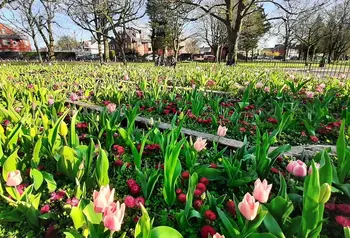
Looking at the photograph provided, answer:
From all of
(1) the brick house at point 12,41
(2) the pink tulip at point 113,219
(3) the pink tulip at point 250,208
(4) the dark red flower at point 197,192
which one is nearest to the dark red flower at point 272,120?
(4) the dark red flower at point 197,192

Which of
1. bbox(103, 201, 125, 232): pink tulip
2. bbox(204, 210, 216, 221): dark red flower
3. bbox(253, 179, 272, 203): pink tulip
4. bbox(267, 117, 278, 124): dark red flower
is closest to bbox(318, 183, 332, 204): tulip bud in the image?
bbox(253, 179, 272, 203): pink tulip

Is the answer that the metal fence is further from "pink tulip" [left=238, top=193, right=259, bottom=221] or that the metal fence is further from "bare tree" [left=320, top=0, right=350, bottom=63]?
"bare tree" [left=320, top=0, right=350, bottom=63]

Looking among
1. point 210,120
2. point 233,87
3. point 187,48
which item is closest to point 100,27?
point 233,87

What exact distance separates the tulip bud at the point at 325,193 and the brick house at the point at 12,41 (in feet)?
183

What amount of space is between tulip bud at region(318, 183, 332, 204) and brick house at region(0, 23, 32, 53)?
55.7 meters

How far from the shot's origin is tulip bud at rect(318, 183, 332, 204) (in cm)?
96

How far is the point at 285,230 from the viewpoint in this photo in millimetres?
1140

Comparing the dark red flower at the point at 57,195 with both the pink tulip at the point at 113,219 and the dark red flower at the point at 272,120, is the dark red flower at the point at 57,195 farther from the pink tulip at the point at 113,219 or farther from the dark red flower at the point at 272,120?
the dark red flower at the point at 272,120

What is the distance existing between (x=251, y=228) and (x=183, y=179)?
66 centimetres

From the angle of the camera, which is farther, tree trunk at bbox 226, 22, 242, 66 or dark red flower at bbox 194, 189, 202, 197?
tree trunk at bbox 226, 22, 242, 66

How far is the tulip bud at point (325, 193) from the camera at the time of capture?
0.96 m

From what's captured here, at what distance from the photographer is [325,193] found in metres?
0.97

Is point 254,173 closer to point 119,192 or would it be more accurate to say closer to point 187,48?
point 119,192

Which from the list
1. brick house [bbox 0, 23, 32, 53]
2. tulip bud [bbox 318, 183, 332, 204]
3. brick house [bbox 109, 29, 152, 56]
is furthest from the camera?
brick house [bbox 109, 29, 152, 56]
